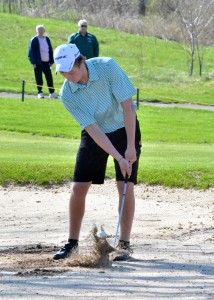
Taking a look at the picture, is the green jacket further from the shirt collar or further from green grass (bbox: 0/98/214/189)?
the shirt collar

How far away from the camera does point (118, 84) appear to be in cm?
816

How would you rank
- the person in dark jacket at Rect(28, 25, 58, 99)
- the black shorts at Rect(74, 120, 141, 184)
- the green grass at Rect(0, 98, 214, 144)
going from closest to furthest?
the black shorts at Rect(74, 120, 141, 184) < the green grass at Rect(0, 98, 214, 144) < the person in dark jacket at Rect(28, 25, 58, 99)

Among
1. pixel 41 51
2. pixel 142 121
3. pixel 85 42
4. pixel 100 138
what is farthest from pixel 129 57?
pixel 100 138

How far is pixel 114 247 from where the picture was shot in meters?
8.64

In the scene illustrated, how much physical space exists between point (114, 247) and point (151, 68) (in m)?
38.5

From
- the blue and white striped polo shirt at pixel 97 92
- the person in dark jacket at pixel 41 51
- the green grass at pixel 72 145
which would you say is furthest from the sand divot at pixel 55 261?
the person in dark jacket at pixel 41 51

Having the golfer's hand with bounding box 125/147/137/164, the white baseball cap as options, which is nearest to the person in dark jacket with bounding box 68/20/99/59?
the golfer's hand with bounding box 125/147/137/164

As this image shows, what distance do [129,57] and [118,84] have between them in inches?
1628

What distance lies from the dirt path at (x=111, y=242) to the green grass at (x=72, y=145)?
344 mm

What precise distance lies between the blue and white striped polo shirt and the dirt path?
4.34 ft

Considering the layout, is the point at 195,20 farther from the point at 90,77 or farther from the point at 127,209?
the point at 90,77

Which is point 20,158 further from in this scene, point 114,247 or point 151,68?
point 151,68

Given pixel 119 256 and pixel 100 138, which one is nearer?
pixel 100 138

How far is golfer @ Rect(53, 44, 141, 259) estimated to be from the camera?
8.02 metres
